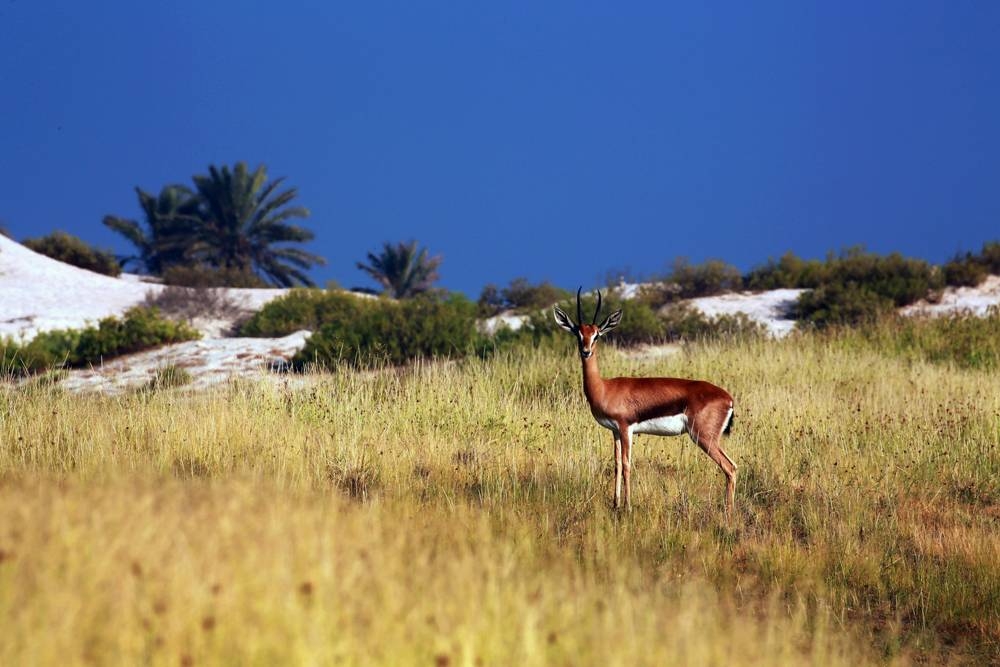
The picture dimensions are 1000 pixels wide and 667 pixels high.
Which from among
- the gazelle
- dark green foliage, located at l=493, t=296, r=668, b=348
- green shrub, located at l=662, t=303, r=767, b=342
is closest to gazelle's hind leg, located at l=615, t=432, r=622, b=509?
the gazelle

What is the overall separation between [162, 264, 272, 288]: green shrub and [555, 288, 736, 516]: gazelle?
3026cm

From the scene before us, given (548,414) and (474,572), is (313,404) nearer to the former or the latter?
(548,414)

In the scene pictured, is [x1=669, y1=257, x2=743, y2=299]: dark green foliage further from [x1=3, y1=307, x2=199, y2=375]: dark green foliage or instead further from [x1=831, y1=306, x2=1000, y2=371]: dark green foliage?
[x1=3, y1=307, x2=199, y2=375]: dark green foliage

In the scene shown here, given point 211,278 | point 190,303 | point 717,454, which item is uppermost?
point 211,278

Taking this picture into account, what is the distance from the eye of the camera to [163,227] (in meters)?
45.1

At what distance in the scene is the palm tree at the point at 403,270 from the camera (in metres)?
47.2

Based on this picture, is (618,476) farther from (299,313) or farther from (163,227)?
(163,227)

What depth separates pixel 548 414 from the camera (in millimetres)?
11375

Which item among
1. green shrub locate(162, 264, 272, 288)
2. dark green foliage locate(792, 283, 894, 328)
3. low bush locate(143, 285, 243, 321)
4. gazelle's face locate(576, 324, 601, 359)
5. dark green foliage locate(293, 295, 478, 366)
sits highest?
green shrub locate(162, 264, 272, 288)

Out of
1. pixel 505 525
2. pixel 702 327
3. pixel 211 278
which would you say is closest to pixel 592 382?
pixel 505 525

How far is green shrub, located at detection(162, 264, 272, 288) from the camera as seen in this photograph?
3644cm

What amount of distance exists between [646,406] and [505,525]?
1.49 metres

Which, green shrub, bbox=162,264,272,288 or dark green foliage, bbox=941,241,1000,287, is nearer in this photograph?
dark green foliage, bbox=941,241,1000,287

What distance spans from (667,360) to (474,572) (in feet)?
38.4
